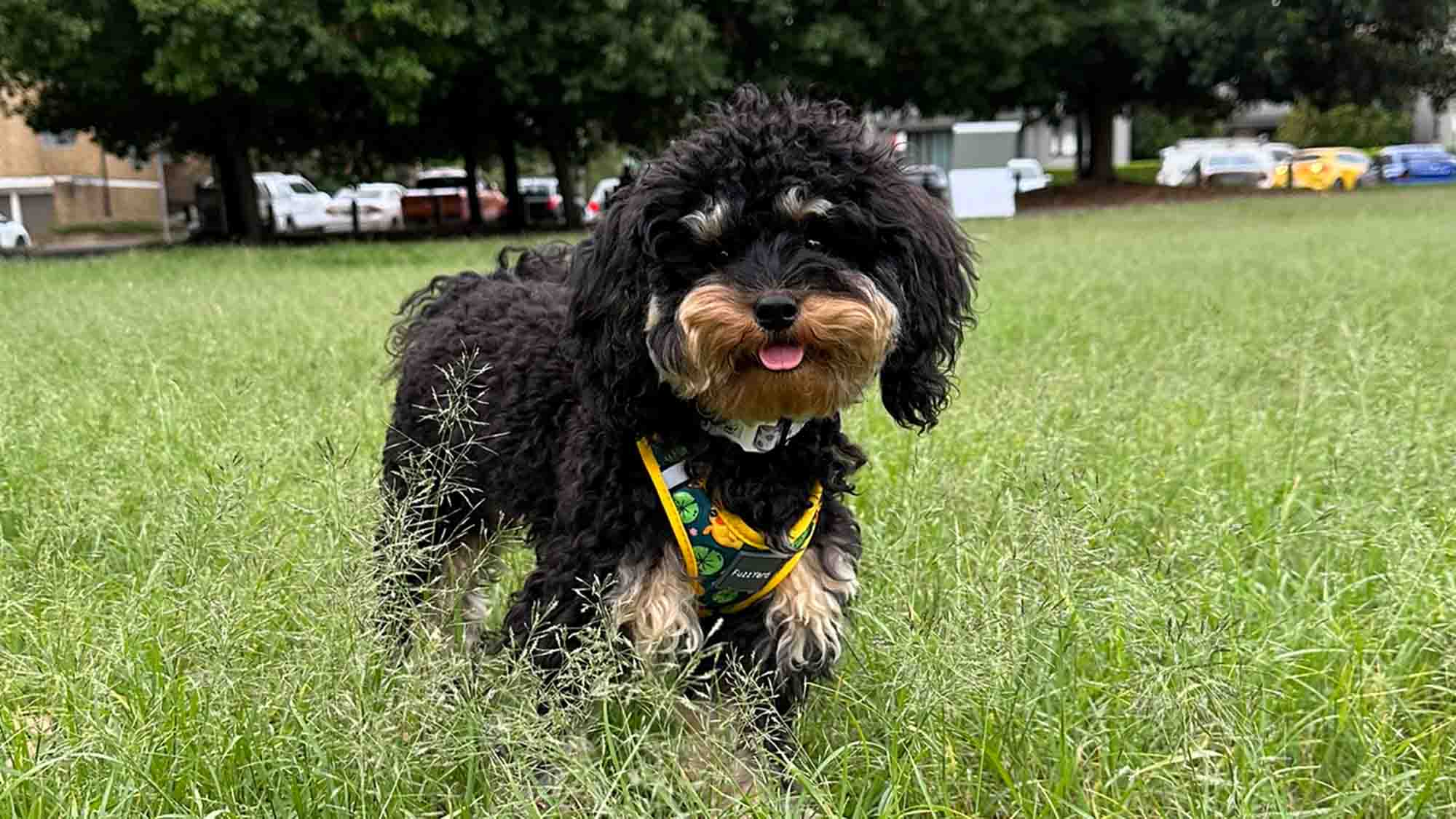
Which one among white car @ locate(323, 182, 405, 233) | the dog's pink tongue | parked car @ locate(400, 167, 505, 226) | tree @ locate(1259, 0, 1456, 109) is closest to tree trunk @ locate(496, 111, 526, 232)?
parked car @ locate(400, 167, 505, 226)

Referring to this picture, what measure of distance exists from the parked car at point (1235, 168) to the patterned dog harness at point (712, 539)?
44.1 meters

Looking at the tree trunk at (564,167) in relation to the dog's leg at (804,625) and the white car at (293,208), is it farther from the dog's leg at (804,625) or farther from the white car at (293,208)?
the dog's leg at (804,625)

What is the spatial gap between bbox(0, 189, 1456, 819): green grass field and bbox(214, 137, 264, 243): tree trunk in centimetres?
2240

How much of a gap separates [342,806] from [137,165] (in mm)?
37381

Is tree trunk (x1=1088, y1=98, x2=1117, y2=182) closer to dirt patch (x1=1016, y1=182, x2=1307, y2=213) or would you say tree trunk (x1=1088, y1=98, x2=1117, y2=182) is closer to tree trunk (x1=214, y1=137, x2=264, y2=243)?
dirt patch (x1=1016, y1=182, x2=1307, y2=213)

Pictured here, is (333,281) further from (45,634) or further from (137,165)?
(137,165)

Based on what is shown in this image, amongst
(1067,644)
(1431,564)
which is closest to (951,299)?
(1067,644)

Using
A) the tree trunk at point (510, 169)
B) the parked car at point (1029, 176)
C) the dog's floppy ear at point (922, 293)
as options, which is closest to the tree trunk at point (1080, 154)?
the parked car at point (1029, 176)

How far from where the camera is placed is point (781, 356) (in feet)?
8.29

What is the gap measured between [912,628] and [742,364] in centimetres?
76

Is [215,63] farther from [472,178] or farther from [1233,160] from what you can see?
[1233,160]

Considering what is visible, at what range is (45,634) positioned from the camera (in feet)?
8.66

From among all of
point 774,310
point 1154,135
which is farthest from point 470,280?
point 1154,135

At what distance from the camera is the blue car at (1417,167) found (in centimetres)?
4369
